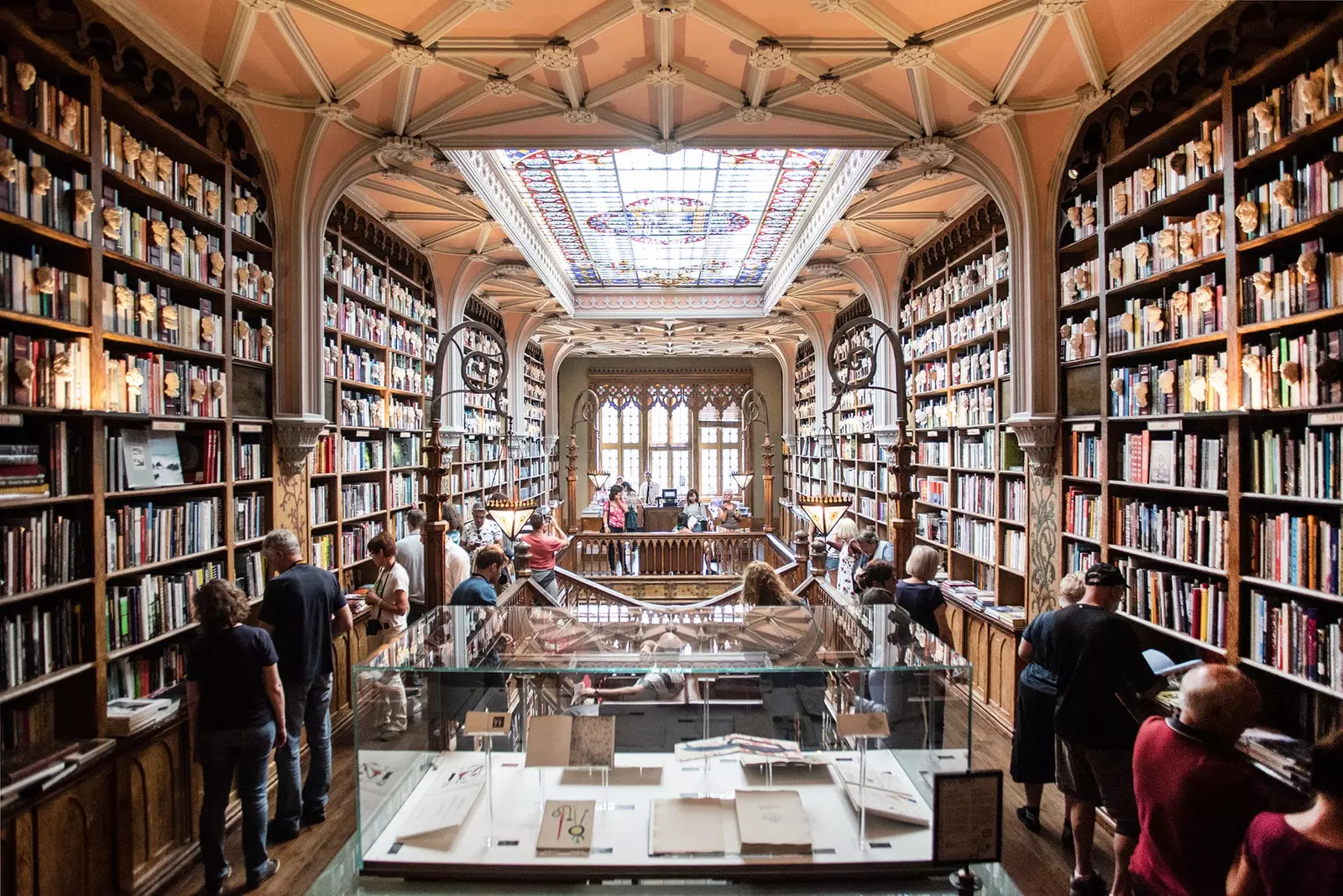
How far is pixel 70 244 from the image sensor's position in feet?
10.1

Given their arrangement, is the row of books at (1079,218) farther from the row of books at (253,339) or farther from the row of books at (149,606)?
the row of books at (149,606)

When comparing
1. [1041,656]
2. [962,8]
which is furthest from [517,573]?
[962,8]

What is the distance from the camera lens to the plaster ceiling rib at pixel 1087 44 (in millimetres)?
3621

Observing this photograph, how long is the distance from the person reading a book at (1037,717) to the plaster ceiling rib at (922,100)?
9.69ft

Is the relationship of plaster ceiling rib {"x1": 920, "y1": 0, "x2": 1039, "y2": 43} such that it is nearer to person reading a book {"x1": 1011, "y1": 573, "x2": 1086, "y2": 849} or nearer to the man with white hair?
person reading a book {"x1": 1011, "y1": 573, "x2": 1086, "y2": 849}

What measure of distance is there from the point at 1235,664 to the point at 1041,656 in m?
0.80

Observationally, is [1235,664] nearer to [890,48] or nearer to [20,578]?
[890,48]

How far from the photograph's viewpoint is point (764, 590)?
3.71 m

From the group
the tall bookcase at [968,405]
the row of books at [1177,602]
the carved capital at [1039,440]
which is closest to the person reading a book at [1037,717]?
the row of books at [1177,602]

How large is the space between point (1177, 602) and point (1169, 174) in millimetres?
2172

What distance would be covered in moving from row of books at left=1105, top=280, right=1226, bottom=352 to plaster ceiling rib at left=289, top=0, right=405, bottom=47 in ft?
13.8

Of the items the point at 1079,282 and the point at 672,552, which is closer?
the point at 1079,282

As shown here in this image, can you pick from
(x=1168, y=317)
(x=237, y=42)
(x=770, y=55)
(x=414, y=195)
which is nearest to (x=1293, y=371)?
(x=1168, y=317)

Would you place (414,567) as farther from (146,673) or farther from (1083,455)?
(1083,455)
